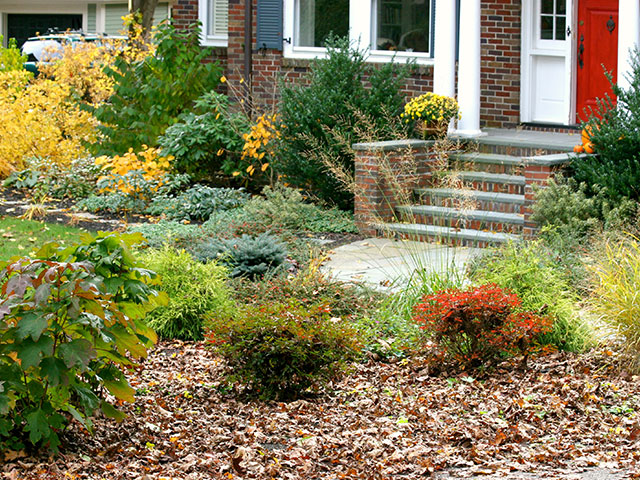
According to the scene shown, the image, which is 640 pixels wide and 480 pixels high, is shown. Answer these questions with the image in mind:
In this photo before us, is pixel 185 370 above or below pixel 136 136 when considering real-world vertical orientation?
below

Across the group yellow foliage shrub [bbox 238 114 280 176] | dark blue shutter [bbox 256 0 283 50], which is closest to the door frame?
yellow foliage shrub [bbox 238 114 280 176]

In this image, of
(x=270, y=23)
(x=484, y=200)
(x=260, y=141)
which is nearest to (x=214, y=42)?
(x=270, y=23)

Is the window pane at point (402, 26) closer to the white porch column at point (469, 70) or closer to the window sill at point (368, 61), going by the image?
the window sill at point (368, 61)

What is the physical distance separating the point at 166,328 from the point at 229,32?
826 cm

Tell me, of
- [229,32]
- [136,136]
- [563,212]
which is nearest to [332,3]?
[229,32]

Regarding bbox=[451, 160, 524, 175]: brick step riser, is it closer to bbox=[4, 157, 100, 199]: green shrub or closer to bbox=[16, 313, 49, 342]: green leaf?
bbox=[4, 157, 100, 199]: green shrub

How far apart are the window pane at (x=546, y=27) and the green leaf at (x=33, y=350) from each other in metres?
9.91

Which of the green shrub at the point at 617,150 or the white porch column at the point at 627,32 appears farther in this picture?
the white porch column at the point at 627,32

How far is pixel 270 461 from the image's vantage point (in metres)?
4.56

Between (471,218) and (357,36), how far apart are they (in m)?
4.02

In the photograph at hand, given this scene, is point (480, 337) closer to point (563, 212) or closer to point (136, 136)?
point (563, 212)

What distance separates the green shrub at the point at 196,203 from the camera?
460 inches

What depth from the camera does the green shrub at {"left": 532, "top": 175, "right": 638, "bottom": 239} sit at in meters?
9.09

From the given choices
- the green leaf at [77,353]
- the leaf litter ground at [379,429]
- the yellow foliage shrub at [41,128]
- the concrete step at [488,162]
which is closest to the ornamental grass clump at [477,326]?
the leaf litter ground at [379,429]
